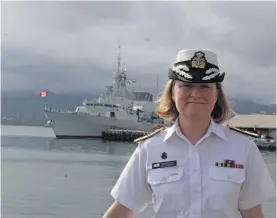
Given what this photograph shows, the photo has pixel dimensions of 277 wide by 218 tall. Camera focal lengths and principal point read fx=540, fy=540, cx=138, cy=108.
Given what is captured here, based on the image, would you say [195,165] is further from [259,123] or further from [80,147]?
[259,123]

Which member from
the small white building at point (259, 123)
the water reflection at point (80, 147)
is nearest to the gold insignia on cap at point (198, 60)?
the water reflection at point (80, 147)

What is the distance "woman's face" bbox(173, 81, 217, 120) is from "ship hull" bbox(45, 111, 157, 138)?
65900 mm

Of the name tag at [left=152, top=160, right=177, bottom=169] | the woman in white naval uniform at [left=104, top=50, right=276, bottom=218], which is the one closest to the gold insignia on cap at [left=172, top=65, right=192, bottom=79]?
the woman in white naval uniform at [left=104, top=50, right=276, bottom=218]

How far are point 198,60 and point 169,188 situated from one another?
0.51m

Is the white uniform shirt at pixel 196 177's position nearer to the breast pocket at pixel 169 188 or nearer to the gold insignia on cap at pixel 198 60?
the breast pocket at pixel 169 188

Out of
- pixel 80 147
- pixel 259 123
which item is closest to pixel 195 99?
pixel 80 147

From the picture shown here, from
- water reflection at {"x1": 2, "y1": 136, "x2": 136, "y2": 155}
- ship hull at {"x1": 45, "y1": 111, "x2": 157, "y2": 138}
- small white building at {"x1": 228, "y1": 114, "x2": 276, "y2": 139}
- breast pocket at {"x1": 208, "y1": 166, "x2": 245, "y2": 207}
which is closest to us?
breast pocket at {"x1": 208, "y1": 166, "x2": 245, "y2": 207}

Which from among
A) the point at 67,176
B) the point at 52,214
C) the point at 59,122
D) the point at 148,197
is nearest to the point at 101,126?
the point at 59,122

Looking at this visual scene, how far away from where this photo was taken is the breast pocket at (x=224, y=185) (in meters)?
2.01

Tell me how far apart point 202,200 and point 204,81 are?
456 millimetres

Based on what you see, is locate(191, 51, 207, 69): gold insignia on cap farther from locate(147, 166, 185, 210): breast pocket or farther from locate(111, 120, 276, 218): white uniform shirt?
locate(147, 166, 185, 210): breast pocket

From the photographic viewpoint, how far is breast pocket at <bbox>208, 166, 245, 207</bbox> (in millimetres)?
2010

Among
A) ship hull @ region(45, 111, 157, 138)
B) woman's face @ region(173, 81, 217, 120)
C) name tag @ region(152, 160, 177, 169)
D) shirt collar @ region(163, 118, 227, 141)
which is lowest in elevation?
ship hull @ region(45, 111, 157, 138)

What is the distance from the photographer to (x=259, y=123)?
7238 centimetres
